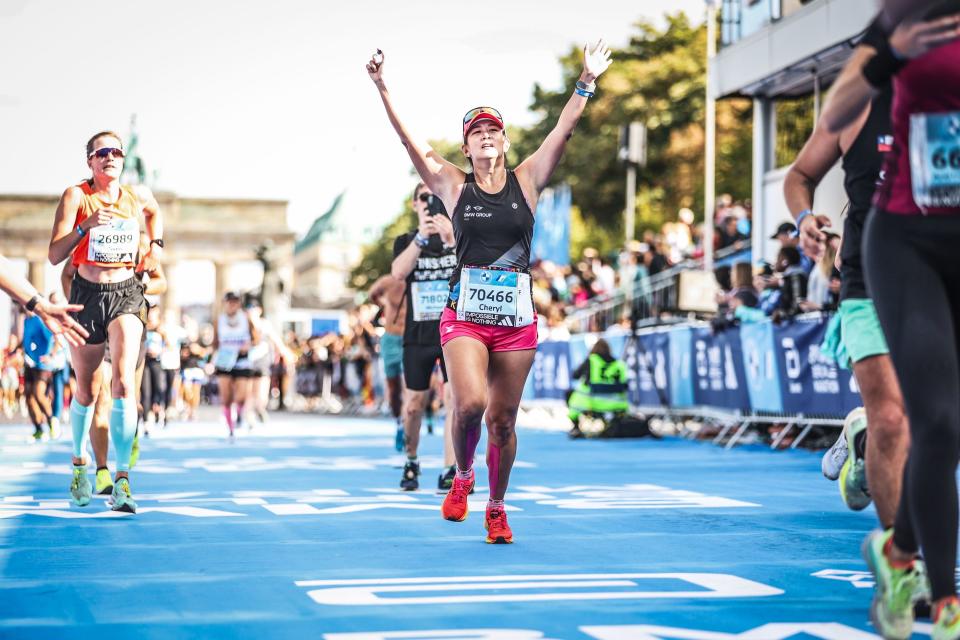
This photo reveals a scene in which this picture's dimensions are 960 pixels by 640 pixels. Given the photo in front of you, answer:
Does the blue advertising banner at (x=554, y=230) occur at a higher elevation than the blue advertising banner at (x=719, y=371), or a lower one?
higher

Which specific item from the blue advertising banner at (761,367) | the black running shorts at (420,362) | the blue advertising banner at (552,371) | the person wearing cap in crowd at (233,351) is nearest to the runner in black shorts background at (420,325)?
the black running shorts at (420,362)

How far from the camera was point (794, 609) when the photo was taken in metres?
4.97

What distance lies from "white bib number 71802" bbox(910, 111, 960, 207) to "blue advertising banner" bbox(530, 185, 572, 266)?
3042 centimetres

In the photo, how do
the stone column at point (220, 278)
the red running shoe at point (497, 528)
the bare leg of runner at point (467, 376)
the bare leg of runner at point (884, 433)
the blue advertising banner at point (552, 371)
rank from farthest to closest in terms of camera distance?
the stone column at point (220, 278) → the blue advertising banner at point (552, 371) → the bare leg of runner at point (467, 376) → the red running shoe at point (497, 528) → the bare leg of runner at point (884, 433)

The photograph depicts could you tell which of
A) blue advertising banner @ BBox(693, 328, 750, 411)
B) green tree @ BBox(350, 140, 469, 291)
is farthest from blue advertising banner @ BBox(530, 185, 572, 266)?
green tree @ BBox(350, 140, 469, 291)

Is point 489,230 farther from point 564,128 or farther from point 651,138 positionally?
point 651,138

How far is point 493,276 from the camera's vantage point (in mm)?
7070

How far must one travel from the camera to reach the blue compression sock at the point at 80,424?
347 inches

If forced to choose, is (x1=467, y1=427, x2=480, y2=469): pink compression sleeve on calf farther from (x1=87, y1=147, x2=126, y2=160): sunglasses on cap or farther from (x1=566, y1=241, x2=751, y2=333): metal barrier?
(x1=566, y1=241, x2=751, y2=333): metal barrier

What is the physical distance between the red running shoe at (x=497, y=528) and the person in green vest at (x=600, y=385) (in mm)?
11978

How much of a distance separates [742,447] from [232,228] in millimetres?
72054

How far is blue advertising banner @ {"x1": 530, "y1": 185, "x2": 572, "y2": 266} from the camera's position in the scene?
35.2 metres

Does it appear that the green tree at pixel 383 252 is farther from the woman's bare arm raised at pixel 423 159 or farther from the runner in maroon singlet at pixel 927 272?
the runner in maroon singlet at pixel 927 272

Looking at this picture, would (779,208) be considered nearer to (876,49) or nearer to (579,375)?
(579,375)
